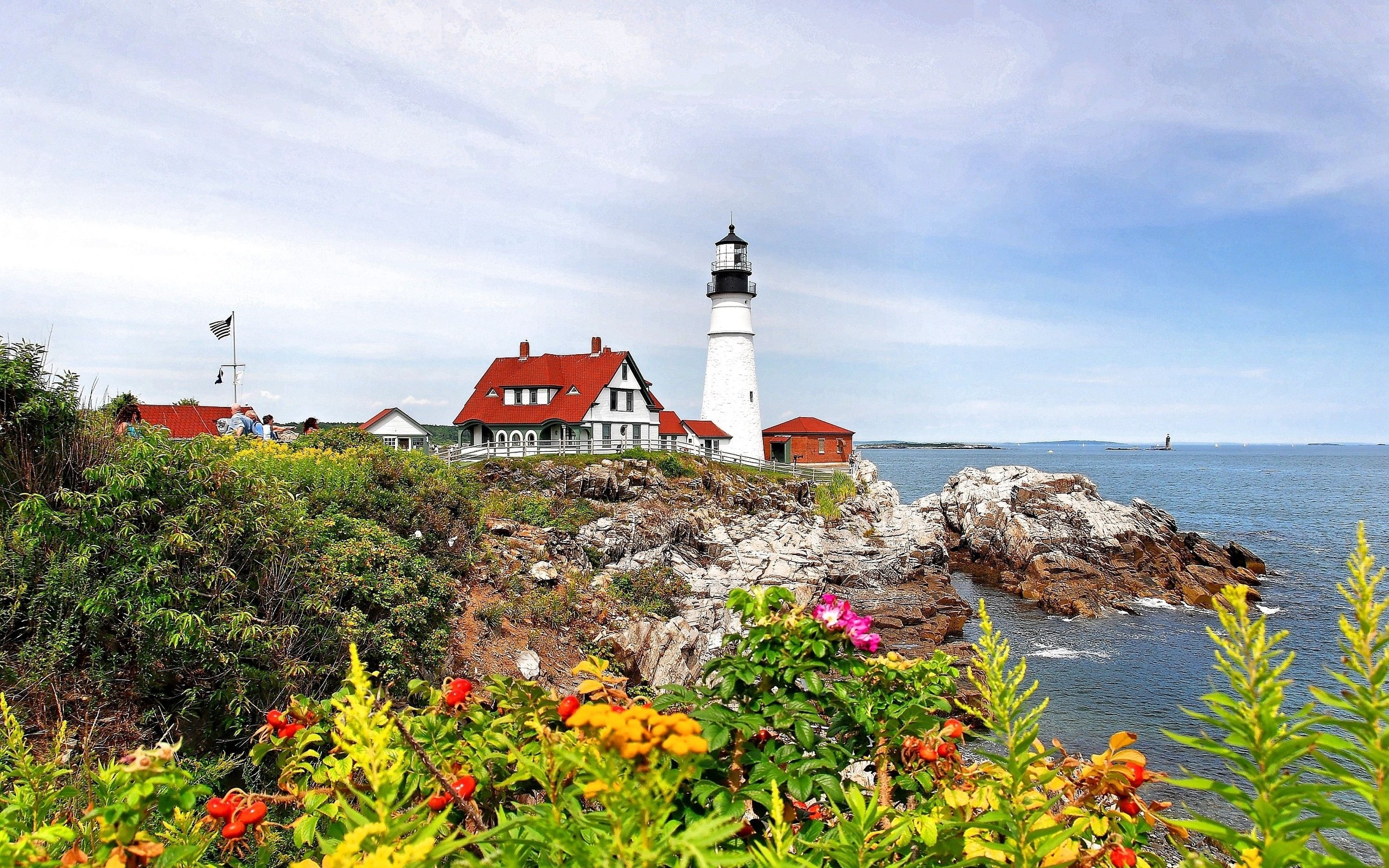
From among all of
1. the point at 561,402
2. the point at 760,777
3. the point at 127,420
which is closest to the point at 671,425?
the point at 561,402

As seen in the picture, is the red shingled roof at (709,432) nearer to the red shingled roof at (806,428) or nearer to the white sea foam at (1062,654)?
the red shingled roof at (806,428)

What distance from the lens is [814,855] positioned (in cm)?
252

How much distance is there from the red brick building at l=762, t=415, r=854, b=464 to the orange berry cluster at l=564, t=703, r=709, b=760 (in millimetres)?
57934

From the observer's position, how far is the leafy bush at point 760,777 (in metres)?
1.73

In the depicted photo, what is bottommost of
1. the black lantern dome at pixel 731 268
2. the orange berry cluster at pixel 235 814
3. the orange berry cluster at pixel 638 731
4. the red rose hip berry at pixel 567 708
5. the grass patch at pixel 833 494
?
the grass patch at pixel 833 494

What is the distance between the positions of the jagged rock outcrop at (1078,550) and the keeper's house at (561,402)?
18.3 meters

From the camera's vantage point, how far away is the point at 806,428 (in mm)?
62312

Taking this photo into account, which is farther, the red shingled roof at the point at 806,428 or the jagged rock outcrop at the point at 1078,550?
the red shingled roof at the point at 806,428

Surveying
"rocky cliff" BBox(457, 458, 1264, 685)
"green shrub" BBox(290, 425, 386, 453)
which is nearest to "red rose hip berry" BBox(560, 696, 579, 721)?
"rocky cliff" BBox(457, 458, 1264, 685)

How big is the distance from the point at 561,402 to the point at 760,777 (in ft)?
129

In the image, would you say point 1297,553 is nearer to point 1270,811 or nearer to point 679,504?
point 679,504

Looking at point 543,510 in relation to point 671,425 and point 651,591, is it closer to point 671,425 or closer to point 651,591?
point 651,591

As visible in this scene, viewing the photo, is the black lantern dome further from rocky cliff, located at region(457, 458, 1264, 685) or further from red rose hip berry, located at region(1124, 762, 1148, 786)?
red rose hip berry, located at region(1124, 762, 1148, 786)

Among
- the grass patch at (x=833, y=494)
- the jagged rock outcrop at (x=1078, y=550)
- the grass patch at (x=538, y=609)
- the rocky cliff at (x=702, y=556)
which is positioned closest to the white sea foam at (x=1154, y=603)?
the jagged rock outcrop at (x=1078, y=550)
